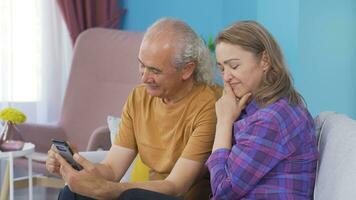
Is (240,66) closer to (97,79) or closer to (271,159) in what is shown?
(271,159)

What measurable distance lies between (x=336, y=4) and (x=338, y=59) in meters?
0.27

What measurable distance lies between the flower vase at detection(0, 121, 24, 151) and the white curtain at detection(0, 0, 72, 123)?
77cm

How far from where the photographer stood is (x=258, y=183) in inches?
62.3

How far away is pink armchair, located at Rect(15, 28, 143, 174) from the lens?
3418 millimetres

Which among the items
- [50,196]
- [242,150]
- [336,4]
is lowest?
[50,196]

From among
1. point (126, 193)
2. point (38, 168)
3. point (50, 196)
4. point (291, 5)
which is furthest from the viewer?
point (50, 196)

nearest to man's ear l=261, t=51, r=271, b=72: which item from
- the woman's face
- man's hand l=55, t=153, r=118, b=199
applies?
the woman's face

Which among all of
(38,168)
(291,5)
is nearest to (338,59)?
(291,5)

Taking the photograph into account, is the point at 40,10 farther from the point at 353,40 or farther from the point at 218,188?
the point at 218,188

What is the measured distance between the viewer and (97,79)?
138 inches

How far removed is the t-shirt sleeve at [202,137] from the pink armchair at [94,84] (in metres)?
1.55

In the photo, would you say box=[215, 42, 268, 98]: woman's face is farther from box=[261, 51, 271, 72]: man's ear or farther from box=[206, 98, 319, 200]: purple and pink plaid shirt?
box=[206, 98, 319, 200]: purple and pink plaid shirt

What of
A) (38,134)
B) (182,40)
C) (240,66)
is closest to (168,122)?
(182,40)

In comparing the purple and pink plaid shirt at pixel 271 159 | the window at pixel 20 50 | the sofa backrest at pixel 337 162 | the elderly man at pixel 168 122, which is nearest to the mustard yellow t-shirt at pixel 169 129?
the elderly man at pixel 168 122
